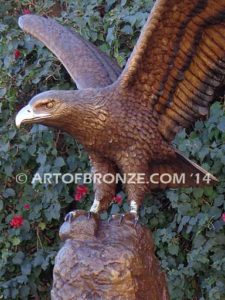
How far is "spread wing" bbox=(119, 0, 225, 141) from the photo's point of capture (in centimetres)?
223

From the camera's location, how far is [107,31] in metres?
3.48

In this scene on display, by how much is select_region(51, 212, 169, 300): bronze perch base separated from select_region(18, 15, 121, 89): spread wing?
47cm

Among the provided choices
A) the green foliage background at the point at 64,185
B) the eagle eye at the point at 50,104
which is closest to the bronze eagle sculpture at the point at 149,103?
the eagle eye at the point at 50,104

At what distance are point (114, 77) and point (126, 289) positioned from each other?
721 mm

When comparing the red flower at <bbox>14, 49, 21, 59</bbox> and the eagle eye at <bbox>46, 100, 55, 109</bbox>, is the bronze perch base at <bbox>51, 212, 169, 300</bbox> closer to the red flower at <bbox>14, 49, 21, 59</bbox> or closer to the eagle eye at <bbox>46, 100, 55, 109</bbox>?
the eagle eye at <bbox>46, 100, 55, 109</bbox>

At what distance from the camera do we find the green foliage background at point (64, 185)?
312 centimetres

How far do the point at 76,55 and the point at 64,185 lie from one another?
101 cm

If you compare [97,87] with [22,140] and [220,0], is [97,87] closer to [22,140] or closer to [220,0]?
[220,0]

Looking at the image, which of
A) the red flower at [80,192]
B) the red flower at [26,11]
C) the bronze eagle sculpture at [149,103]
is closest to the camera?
the bronze eagle sculpture at [149,103]

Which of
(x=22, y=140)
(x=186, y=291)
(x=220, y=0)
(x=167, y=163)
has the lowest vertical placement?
(x=186, y=291)

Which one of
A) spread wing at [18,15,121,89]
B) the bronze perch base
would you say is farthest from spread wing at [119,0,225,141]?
the bronze perch base

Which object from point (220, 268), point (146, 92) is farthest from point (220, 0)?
point (220, 268)

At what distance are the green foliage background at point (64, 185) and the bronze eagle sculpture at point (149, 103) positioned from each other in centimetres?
65

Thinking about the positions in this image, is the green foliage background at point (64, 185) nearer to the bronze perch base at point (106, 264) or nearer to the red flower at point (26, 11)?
the red flower at point (26, 11)
